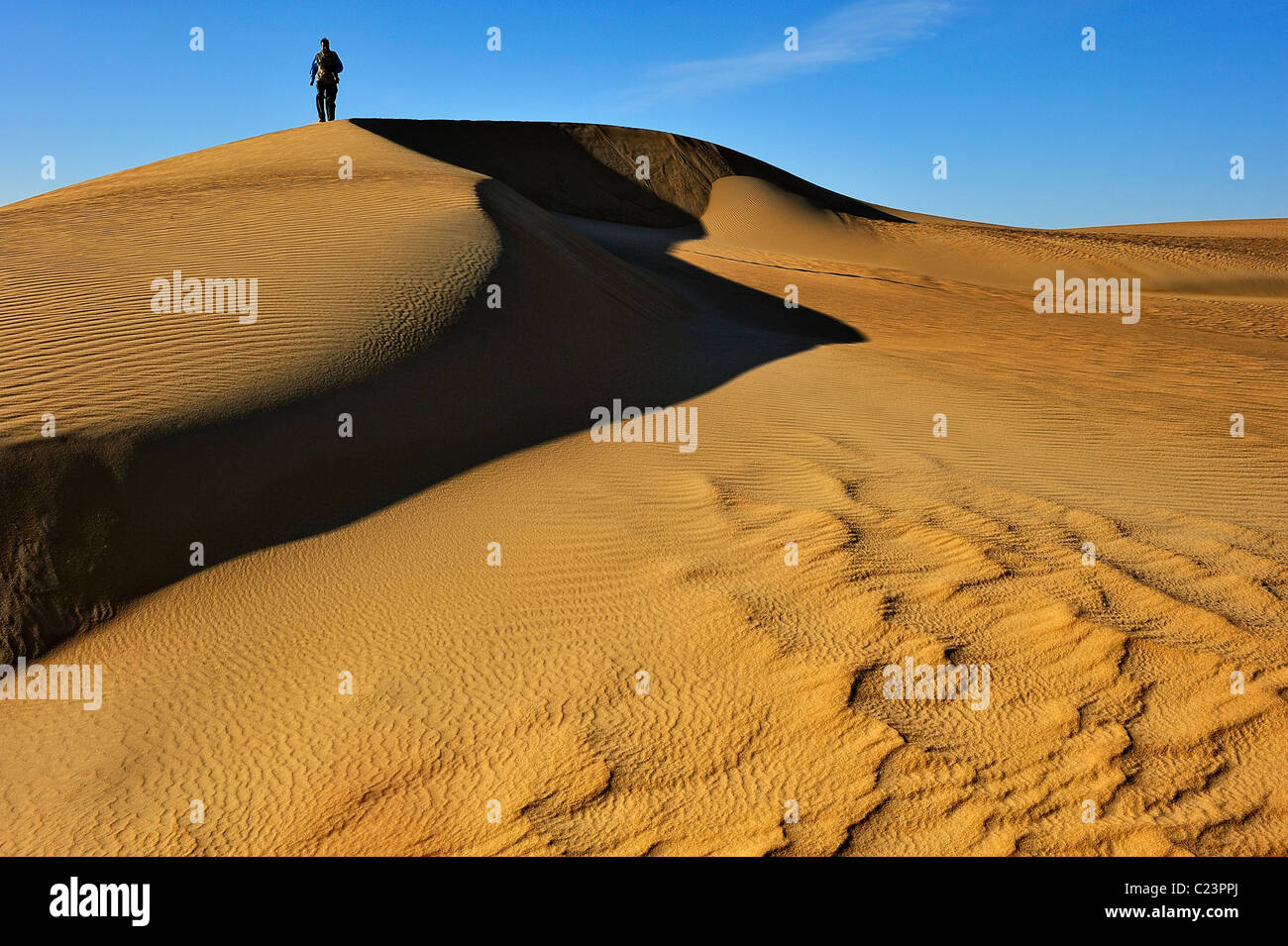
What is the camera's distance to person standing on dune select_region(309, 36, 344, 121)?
2027 cm

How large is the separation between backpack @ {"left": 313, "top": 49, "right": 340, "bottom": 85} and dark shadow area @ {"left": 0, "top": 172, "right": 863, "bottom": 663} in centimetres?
1115

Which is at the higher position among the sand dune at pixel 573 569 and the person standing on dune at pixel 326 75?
the person standing on dune at pixel 326 75

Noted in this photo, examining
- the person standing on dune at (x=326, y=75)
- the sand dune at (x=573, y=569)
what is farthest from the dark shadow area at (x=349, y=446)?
the person standing on dune at (x=326, y=75)

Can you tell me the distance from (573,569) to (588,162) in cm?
2798

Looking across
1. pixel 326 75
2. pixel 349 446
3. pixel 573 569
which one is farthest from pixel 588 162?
pixel 573 569

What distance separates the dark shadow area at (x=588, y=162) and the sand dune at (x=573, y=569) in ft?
60.6

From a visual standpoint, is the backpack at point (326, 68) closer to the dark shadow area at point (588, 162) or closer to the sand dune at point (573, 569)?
the dark shadow area at point (588, 162)

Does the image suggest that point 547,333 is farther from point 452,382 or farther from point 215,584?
point 215,584

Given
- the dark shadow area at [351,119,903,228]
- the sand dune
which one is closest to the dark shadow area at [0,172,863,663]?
the sand dune

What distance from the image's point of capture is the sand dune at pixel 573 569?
352cm

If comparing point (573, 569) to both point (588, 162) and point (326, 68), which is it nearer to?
point (326, 68)

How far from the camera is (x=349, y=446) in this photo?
23.0ft

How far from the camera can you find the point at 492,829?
3449 mm
